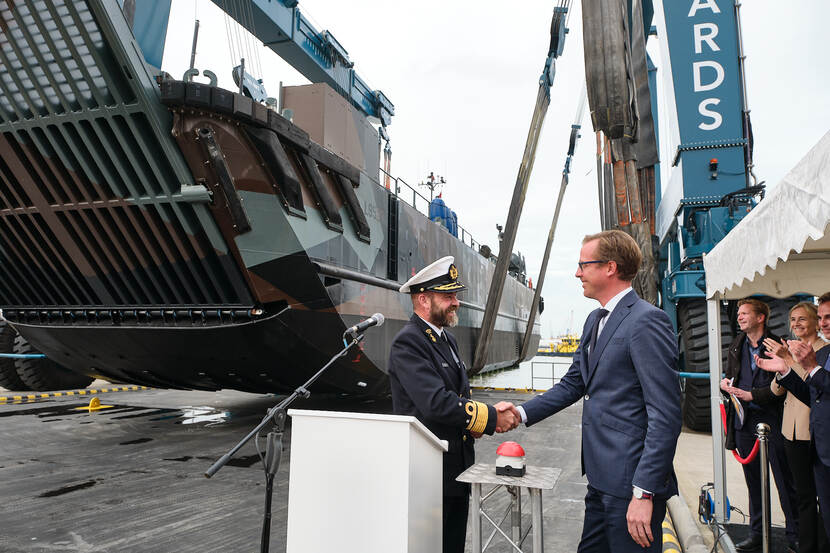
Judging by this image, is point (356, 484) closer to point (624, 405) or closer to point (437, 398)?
point (437, 398)

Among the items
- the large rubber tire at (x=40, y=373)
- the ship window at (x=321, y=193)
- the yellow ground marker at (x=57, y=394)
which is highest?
the ship window at (x=321, y=193)

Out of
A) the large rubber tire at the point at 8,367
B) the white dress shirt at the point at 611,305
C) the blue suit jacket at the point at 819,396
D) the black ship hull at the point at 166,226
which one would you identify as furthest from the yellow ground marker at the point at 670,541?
the large rubber tire at the point at 8,367

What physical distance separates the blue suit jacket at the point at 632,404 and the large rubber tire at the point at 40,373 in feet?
38.1

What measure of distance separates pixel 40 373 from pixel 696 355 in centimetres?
1226

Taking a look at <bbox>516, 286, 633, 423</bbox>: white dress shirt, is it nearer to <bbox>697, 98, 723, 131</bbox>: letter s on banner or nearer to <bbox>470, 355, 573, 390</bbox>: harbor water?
<bbox>697, 98, 723, 131</bbox>: letter s on banner

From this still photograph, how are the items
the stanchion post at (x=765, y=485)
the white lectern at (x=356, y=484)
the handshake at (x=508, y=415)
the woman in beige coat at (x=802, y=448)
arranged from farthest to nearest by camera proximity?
the woman in beige coat at (x=802, y=448) < the stanchion post at (x=765, y=485) < the handshake at (x=508, y=415) < the white lectern at (x=356, y=484)

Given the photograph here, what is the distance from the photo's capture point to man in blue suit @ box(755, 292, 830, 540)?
8.86ft

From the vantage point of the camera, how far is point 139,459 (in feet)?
19.5

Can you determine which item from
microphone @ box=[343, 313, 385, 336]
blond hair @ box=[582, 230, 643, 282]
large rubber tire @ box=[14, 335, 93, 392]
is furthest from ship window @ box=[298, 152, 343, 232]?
large rubber tire @ box=[14, 335, 93, 392]

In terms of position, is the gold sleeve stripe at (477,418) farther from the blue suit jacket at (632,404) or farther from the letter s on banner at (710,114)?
the letter s on banner at (710,114)

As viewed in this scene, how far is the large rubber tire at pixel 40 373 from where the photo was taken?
11.0 metres

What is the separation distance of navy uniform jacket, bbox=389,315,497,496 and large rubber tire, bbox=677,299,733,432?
5.11 metres

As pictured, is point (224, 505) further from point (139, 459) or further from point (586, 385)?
point (586, 385)

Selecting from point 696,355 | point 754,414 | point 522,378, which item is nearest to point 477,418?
point 754,414
